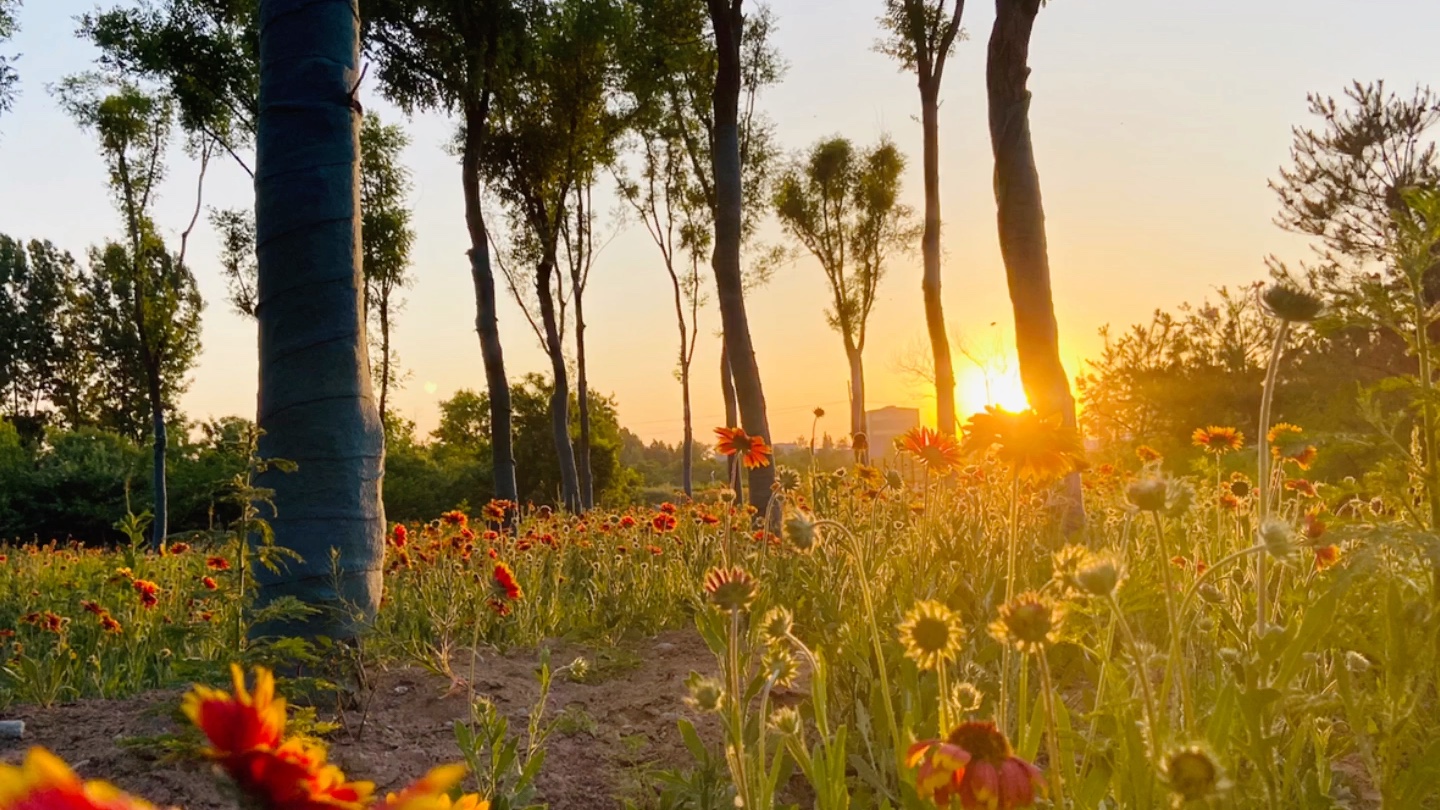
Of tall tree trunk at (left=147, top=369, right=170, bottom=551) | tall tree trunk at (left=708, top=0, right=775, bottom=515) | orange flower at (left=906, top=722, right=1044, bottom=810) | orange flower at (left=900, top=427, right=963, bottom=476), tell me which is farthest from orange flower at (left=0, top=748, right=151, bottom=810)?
tall tree trunk at (left=147, top=369, right=170, bottom=551)

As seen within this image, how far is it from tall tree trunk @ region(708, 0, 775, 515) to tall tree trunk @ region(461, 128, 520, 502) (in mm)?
3167

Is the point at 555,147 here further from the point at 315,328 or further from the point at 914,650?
the point at 914,650

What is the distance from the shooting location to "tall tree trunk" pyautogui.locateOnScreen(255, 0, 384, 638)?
2.85m

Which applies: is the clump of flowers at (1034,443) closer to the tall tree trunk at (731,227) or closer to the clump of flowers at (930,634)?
the clump of flowers at (930,634)

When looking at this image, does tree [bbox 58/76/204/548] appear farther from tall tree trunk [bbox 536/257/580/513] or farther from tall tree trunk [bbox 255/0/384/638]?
tall tree trunk [bbox 255/0/384/638]

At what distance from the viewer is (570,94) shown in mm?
14445

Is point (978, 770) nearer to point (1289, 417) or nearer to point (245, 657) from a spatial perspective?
point (245, 657)

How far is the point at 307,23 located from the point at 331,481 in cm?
153

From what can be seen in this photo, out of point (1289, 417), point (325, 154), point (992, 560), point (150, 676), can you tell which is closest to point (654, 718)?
point (992, 560)

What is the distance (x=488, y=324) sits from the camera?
10.2 metres

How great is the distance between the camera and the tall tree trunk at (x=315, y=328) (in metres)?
2.85

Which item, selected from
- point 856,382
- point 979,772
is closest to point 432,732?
point 979,772

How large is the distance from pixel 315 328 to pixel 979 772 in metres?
2.63

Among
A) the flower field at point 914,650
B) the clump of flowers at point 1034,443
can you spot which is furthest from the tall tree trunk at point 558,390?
the clump of flowers at point 1034,443
